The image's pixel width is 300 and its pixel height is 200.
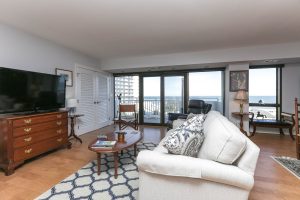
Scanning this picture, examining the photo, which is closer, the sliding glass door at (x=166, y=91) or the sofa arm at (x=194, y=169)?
the sofa arm at (x=194, y=169)

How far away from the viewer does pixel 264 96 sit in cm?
490

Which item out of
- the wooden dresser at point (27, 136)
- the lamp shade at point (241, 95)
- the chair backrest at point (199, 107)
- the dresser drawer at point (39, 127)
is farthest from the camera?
the chair backrest at point (199, 107)

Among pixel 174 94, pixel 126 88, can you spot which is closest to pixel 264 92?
pixel 174 94

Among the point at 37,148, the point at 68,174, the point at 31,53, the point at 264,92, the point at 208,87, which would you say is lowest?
the point at 68,174

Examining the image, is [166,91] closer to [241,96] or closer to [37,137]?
[241,96]

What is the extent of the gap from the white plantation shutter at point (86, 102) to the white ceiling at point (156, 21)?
1066 mm

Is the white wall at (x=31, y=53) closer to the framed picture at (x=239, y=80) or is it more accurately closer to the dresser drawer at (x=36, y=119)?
the dresser drawer at (x=36, y=119)

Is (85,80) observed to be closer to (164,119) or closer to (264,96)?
(164,119)

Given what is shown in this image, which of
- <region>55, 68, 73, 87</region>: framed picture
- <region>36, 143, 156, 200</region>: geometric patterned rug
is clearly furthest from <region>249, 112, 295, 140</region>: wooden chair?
<region>55, 68, 73, 87</region>: framed picture

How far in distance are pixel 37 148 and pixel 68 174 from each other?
0.88 metres

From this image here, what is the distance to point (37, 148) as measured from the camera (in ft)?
9.16

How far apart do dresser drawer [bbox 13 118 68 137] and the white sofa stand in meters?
2.13

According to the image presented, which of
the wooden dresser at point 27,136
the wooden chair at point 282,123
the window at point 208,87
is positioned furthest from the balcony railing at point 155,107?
the wooden dresser at point 27,136

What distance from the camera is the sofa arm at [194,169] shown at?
122 centimetres
